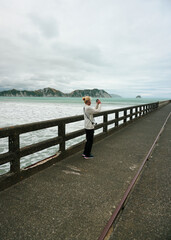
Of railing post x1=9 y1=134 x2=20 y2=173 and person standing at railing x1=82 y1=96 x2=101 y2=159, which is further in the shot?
person standing at railing x1=82 y1=96 x2=101 y2=159

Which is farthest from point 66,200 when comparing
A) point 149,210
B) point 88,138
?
point 88,138

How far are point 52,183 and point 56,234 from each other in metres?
1.45

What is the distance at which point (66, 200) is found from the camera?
10.4 ft

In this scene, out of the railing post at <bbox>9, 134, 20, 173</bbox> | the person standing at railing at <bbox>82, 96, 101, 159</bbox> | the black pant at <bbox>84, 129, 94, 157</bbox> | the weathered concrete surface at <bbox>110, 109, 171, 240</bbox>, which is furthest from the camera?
the black pant at <bbox>84, 129, 94, 157</bbox>

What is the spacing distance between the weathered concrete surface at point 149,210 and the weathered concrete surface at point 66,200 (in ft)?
0.83

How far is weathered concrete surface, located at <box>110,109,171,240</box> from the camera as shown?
2.43 m

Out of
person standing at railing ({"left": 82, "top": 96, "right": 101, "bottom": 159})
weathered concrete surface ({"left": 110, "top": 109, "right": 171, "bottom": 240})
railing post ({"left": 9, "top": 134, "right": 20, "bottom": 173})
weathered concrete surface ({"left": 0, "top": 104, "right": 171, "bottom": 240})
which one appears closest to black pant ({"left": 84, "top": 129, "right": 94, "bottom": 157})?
person standing at railing ({"left": 82, "top": 96, "right": 101, "bottom": 159})

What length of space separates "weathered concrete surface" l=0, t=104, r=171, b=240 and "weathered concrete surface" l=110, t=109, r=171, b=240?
25cm

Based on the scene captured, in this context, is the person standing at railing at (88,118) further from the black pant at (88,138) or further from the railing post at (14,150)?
the railing post at (14,150)

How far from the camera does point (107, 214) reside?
9.20 ft

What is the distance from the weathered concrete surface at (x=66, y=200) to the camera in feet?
8.01

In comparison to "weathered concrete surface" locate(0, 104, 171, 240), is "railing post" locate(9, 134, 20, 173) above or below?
above

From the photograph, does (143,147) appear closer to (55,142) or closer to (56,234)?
(55,142)

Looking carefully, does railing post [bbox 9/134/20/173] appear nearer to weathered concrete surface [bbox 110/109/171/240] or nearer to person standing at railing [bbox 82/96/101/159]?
person standing at railing [bbox 82/96/101/159]
